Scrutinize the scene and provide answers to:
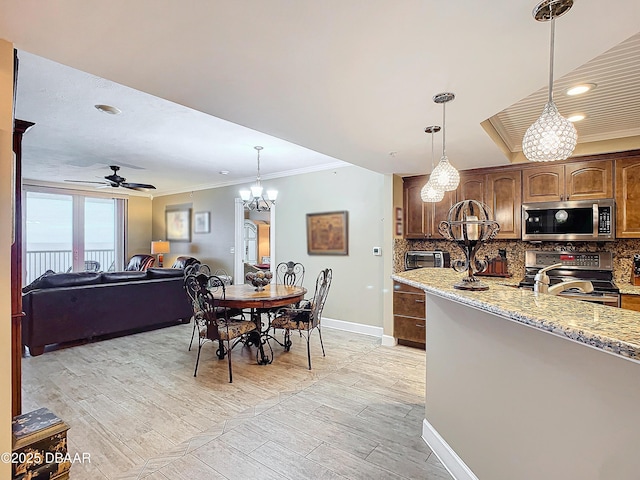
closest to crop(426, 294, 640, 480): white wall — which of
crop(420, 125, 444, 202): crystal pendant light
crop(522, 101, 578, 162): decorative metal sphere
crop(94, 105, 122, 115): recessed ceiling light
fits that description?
crop(522, 101, 578, 162): decorative metal sphere

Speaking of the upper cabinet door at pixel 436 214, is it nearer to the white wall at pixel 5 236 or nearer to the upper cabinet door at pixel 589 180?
the upper cabinet door at pixel 589 180

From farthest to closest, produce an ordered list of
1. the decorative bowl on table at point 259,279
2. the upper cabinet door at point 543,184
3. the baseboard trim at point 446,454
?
the decorative bowl on table at point 259,279 < the upper cabinet door at point 543,184 < the baseboard trim at point 446,454

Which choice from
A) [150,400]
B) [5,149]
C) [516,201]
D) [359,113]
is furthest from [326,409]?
[516,201]

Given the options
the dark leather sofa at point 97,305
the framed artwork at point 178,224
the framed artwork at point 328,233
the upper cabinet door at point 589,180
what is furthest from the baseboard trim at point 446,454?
the framed artwork at point 178,224

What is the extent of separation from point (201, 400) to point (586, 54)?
11.4 ft

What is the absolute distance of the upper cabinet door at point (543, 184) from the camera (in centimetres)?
365

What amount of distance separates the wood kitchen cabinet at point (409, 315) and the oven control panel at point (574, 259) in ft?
4.36

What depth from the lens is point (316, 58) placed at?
5.46 feet

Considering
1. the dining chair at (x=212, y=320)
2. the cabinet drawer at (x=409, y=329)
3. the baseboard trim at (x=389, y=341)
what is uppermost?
the dining chair at (x=212, y=320)

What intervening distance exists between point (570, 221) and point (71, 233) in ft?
31.1

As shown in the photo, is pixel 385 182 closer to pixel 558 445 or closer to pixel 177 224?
pixel 558 445

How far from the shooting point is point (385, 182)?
454 cm

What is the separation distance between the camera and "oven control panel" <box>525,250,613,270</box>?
361 cm

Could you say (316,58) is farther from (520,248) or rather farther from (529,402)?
(520,248)
